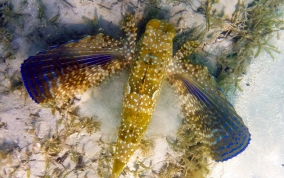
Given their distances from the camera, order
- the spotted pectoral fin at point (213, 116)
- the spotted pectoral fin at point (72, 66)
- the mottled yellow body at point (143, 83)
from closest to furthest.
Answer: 1. the mottled yellow body at point (143, 83)
2. the spotted pectoral fin at point (72, 66)
3. the spotted pectoral fin at point (213, 116)

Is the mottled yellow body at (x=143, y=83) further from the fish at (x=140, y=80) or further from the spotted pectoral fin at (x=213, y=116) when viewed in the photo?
the spotted pectoral fin at (x=213, y=116)

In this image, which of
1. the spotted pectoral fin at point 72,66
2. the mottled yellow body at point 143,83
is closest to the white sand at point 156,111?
the spotted pectoral fin at point 72,66

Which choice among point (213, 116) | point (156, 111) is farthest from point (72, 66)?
point (213, 116)

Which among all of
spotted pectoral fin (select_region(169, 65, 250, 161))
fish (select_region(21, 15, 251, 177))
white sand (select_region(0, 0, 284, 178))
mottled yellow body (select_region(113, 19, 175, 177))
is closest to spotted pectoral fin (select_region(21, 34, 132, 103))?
fish (select_region(21, 15, 251, 177))

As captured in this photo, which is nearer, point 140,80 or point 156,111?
point 140,80

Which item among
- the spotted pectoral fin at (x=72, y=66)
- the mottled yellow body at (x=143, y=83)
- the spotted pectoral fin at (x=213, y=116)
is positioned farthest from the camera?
the spotted pectoral fin at (x=213, y=116)

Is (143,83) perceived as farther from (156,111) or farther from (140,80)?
(156,111)

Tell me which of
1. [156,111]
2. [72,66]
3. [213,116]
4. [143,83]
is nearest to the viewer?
[143,83]
